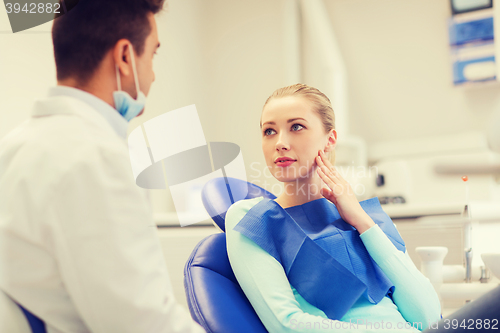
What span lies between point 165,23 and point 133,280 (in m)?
0.74

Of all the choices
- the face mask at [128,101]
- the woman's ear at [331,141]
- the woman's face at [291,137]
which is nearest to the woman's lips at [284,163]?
the woman's face at [291,137]

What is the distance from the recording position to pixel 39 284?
0.39m

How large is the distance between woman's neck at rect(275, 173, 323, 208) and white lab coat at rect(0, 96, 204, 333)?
481mm

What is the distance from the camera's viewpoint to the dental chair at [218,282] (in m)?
0.63

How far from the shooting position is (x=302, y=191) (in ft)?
2.77

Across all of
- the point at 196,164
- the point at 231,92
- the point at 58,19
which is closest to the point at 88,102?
the point at 58,19

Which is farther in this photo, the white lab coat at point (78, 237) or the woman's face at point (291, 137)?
the woman's face at point (291, 137)

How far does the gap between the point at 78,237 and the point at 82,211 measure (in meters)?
0.03

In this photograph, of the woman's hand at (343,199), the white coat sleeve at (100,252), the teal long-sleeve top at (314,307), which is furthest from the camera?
the woman's hand at (343,199)

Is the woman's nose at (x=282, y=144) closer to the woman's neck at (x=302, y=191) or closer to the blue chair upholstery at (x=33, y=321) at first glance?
the woman's neck at (x=302, y=191)

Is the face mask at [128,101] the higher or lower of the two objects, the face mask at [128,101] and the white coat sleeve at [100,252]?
the higher

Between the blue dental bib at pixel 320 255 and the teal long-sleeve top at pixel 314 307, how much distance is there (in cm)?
2

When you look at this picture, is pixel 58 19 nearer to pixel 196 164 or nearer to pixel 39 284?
pixel 39 284

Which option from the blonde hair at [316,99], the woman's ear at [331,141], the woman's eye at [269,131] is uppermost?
the blonde hair at [316,99]
